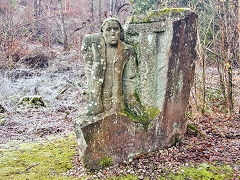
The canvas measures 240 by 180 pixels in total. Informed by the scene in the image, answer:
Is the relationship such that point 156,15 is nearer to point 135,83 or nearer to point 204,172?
point 135,83

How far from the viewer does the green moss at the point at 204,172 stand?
2875 millimetres

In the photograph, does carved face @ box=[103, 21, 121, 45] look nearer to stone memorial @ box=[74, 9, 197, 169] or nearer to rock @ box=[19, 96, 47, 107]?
stone memorial @ box=[74, 9, 197, 169]

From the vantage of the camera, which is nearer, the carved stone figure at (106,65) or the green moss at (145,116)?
the carved stone figure at (106,65)

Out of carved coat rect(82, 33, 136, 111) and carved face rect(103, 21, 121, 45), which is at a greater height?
carved face rect(103, 21, 121, 45)

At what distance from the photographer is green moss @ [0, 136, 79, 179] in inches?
121

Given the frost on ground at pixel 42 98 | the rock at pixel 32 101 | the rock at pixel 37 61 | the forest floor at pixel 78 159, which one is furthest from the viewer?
the rock at pixel 37 61

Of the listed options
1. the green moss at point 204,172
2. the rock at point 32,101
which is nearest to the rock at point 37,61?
the rock at point 32,101

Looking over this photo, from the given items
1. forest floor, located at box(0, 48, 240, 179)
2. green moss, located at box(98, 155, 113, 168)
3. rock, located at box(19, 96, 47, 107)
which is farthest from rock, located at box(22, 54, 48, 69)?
green moss, located at box(98, 155, 113, 168)

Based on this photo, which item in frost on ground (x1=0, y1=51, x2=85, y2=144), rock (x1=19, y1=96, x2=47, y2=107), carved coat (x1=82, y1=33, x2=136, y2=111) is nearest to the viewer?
carved coat (x1=82, y1=33, x2=136, y2=111)

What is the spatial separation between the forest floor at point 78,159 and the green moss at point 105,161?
0.07m

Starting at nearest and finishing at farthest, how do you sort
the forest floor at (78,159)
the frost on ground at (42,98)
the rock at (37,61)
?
the forest floor at (78,159)
the frost on ground at (42,98)
the rock at (37,61)

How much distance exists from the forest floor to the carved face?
2018mm

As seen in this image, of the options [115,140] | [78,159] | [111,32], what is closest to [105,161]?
[115,140]

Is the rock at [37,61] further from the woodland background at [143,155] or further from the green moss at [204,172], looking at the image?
the green moss at [204,172]
